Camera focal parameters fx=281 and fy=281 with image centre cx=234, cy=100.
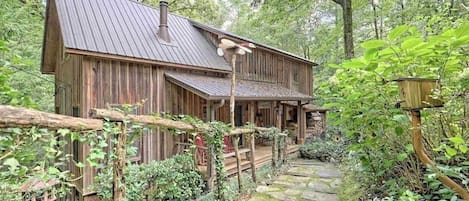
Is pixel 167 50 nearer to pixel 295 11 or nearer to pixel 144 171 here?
pixel 144 171

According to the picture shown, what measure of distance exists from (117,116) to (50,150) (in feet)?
2.87

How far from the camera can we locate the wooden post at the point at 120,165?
10.2ft

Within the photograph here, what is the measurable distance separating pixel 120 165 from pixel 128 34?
5.66 metres

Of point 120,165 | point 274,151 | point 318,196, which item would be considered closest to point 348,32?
point 274,151

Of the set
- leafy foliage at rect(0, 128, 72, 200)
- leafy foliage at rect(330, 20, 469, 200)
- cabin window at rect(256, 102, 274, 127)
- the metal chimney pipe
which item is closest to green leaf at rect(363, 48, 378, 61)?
leafy foliage at rect(330, 20, 469, 200)

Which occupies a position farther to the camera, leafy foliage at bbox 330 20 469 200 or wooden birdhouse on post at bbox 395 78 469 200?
wooden birdhouse on post at bbox 395 78 469 200

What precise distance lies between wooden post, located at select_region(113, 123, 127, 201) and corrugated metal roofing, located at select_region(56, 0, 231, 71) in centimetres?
390

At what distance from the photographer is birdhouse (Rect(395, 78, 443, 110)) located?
1898 millimetres

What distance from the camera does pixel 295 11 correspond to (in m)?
13.2

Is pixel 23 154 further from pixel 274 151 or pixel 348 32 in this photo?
pixel 348 32

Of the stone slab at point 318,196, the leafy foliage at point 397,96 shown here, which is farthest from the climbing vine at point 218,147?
the leafy foliage at point 397,96

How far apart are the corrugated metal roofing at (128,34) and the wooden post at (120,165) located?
3.90 m

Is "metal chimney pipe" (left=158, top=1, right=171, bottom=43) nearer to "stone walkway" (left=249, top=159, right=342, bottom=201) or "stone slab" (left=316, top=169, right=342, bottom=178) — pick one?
"stone walkway" (left=249, top=159, right=342, bottom=201)

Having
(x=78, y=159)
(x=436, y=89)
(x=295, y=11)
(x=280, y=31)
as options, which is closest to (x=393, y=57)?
(x=436, y=89)
